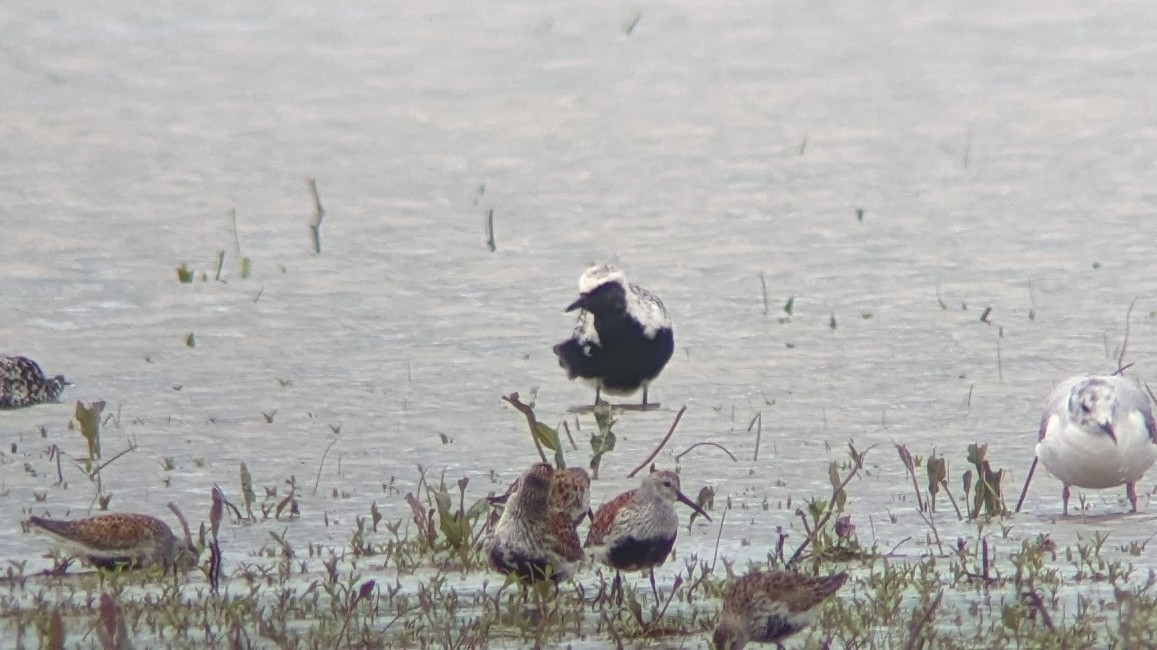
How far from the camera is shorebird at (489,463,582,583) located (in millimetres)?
6199

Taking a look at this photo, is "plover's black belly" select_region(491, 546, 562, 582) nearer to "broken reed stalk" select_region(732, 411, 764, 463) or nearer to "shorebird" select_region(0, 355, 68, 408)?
"broken reed stalk" select_region(732, 411, 764, 463)

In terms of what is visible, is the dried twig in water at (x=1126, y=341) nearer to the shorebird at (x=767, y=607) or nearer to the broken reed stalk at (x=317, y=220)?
the shorebird at (x=767, y=607)

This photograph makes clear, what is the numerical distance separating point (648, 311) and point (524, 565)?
4759 millimetres

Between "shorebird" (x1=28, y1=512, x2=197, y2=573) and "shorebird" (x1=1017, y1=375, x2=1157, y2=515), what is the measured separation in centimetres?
327

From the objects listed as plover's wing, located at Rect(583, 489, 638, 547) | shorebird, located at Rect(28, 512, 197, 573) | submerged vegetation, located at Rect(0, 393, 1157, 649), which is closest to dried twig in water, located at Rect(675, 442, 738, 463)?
submerged vegetation, located at Rect(0, 393, 1157, 649)

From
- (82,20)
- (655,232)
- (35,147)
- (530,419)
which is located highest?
(82,20)

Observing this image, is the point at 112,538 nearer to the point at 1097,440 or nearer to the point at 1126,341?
the point at 1097,440

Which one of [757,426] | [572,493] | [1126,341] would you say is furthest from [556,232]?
[572,493]

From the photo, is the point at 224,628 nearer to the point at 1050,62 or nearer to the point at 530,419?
the point at 530,419

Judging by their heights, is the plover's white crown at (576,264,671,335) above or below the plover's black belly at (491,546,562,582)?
above

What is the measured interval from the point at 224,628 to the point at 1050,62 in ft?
41.6

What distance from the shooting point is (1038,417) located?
941 centimetres

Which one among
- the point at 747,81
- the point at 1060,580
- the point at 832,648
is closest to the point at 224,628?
the point at 832,648

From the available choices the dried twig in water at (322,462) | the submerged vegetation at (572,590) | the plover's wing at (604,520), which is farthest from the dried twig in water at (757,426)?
the plover's wing at (604,520)
